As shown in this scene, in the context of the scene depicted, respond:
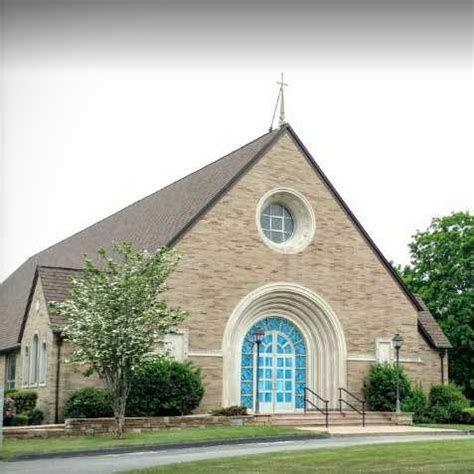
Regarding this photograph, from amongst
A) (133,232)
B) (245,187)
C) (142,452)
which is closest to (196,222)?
(245,187)

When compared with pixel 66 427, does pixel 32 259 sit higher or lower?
higher

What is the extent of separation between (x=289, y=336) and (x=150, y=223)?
329 inches

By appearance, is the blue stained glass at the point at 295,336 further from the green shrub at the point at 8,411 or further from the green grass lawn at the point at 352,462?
the green grass lawn at the point at 352,462

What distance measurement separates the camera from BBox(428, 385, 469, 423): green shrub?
107 feet

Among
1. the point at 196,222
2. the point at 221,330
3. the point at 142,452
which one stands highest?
the point at 196,222

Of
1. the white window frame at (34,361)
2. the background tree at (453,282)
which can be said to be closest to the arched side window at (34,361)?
the white window frame at (34,361)

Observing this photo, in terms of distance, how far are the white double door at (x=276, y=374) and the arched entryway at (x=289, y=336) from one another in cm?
4

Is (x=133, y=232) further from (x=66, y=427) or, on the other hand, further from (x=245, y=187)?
(x=66, y=427)

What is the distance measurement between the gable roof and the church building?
4.0 inches

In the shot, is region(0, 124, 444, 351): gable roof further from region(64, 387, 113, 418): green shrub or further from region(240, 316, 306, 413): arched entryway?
region(64, 387, 113, 418): green shrub

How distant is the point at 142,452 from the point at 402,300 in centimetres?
1696

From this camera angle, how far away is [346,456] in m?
18.0

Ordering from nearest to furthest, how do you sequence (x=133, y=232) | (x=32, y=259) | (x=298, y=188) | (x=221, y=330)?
(x=221, y=330) → (x=298, y=188) → (x=133, y=232) → (x=32, y=259)

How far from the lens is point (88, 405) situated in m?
27.1
